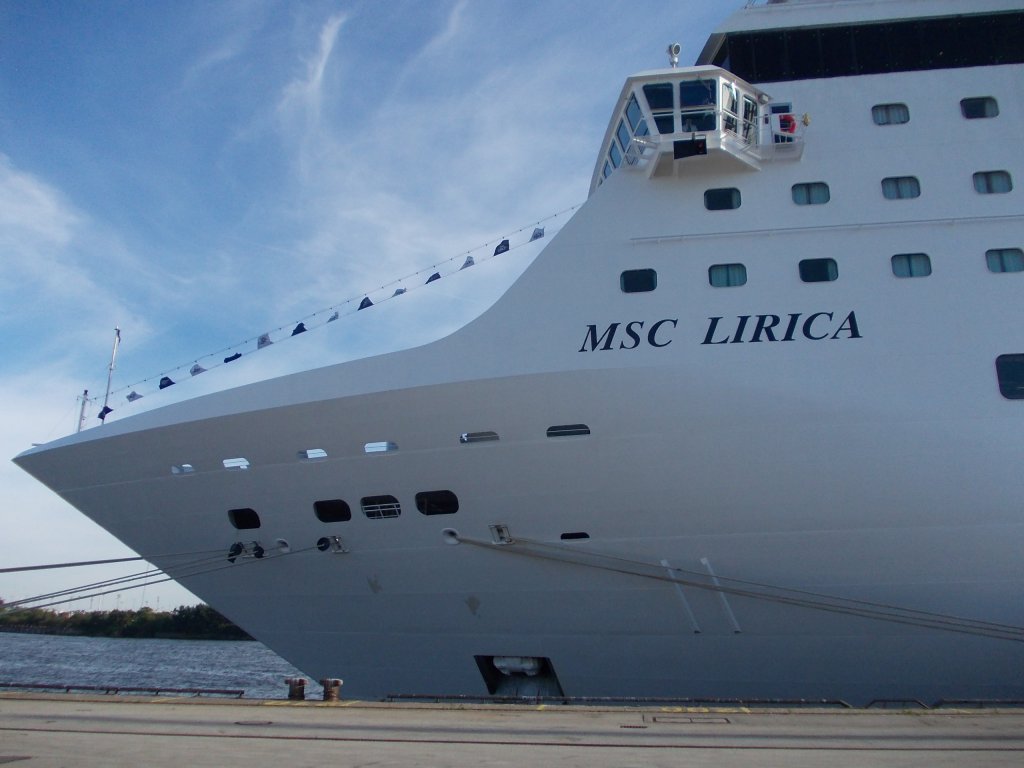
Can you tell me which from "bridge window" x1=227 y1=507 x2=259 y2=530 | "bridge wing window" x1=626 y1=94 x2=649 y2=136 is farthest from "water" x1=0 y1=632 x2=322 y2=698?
"bridge wing window" x1=626 y1=94 x2=649 y2=136

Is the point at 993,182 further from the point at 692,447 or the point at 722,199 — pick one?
the point at 692,447

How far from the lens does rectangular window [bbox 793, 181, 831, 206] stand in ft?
36.6

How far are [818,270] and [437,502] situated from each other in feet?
19.8

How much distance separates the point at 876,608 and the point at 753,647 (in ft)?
5.19

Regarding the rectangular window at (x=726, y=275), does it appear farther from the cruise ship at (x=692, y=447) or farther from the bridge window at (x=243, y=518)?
the bridge window at (x=243, y=518)

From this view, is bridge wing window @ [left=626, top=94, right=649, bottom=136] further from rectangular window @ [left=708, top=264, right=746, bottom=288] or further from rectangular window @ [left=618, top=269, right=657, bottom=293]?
rectangular window @ [left=708, top=264, right=746, bottom=288]

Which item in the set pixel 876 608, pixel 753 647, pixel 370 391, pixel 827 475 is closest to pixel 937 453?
pixel 827 475

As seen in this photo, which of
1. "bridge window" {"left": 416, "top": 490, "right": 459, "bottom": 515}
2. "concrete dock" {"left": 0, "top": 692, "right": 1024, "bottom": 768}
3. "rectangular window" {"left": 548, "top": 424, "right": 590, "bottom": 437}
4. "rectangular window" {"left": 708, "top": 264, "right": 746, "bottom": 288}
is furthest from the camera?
"rectangular window" {"left": 708, "top": 264, "right": 746, "bottom": 288}

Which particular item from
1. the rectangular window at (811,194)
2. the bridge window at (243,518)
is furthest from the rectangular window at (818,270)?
the bridge window at (243,518)

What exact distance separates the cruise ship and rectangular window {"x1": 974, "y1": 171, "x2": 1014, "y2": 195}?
32 millimetres

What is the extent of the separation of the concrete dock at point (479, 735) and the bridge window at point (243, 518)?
9.99 ft

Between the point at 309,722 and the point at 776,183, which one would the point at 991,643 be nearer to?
the point at 776,183

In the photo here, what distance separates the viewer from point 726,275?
10695 mm

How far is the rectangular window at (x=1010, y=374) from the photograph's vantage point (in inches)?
383
